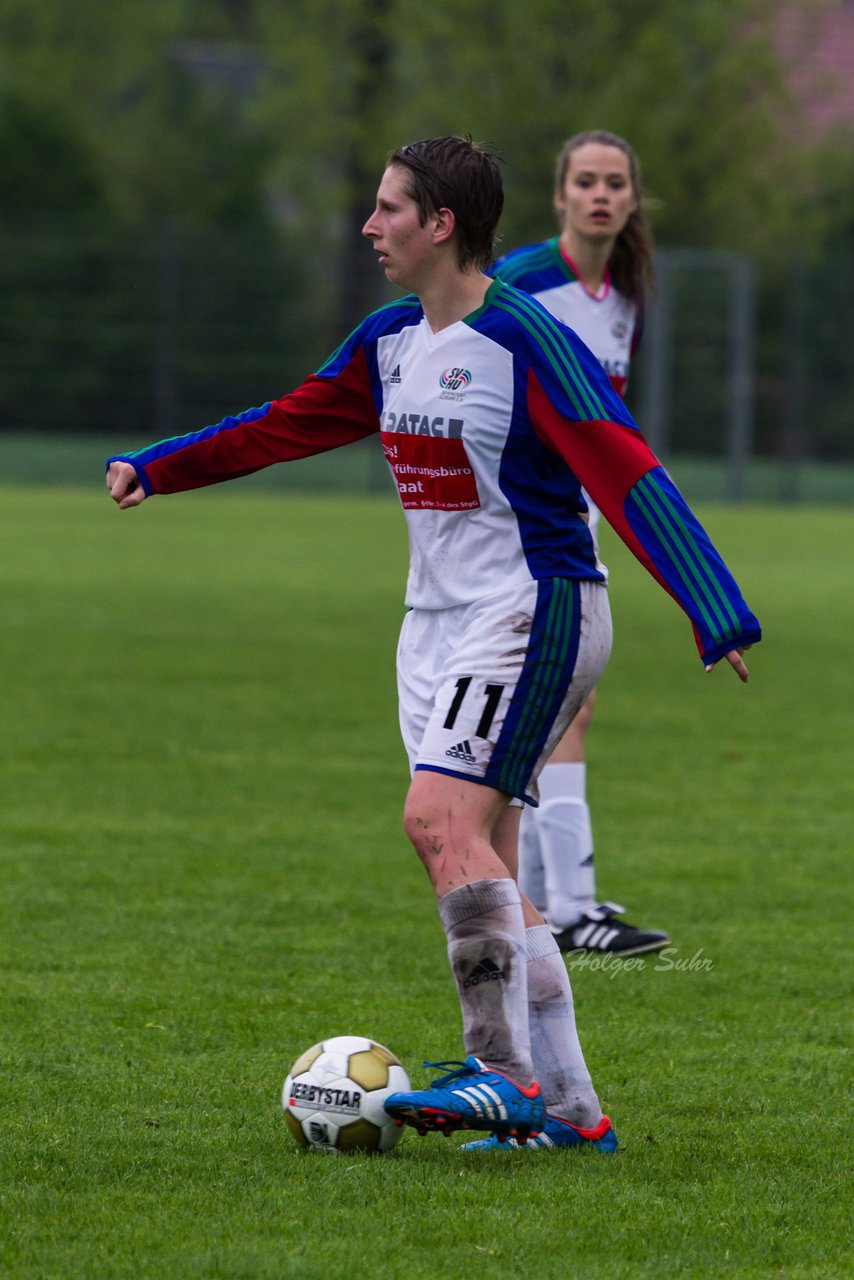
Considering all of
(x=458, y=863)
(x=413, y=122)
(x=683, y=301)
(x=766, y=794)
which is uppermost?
(x=413, y=122)

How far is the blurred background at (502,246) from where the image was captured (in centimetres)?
3200

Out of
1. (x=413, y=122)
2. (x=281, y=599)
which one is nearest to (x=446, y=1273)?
(x=281, y=599)

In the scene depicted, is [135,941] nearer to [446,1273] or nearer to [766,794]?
[446,1273]

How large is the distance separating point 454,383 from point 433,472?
179 millimetres

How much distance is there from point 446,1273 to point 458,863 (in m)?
0.85

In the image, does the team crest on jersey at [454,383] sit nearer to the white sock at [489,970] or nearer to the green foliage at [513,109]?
the white sock at [489,970]

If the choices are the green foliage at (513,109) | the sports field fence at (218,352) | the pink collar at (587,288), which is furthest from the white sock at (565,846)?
the green foliage at (513,109)

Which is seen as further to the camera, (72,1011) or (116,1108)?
(72,1011)

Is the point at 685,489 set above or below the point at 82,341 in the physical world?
below

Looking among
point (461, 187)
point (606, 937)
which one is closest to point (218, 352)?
point (606, 937)

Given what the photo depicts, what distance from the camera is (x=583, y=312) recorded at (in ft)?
22.0

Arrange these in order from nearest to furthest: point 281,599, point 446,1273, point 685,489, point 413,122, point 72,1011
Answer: point 446,1273
point 72,1011
point 281,599
point 685,489
point 413,122

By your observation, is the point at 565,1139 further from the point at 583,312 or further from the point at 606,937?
the point at 583,312

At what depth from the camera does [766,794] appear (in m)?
8.75
